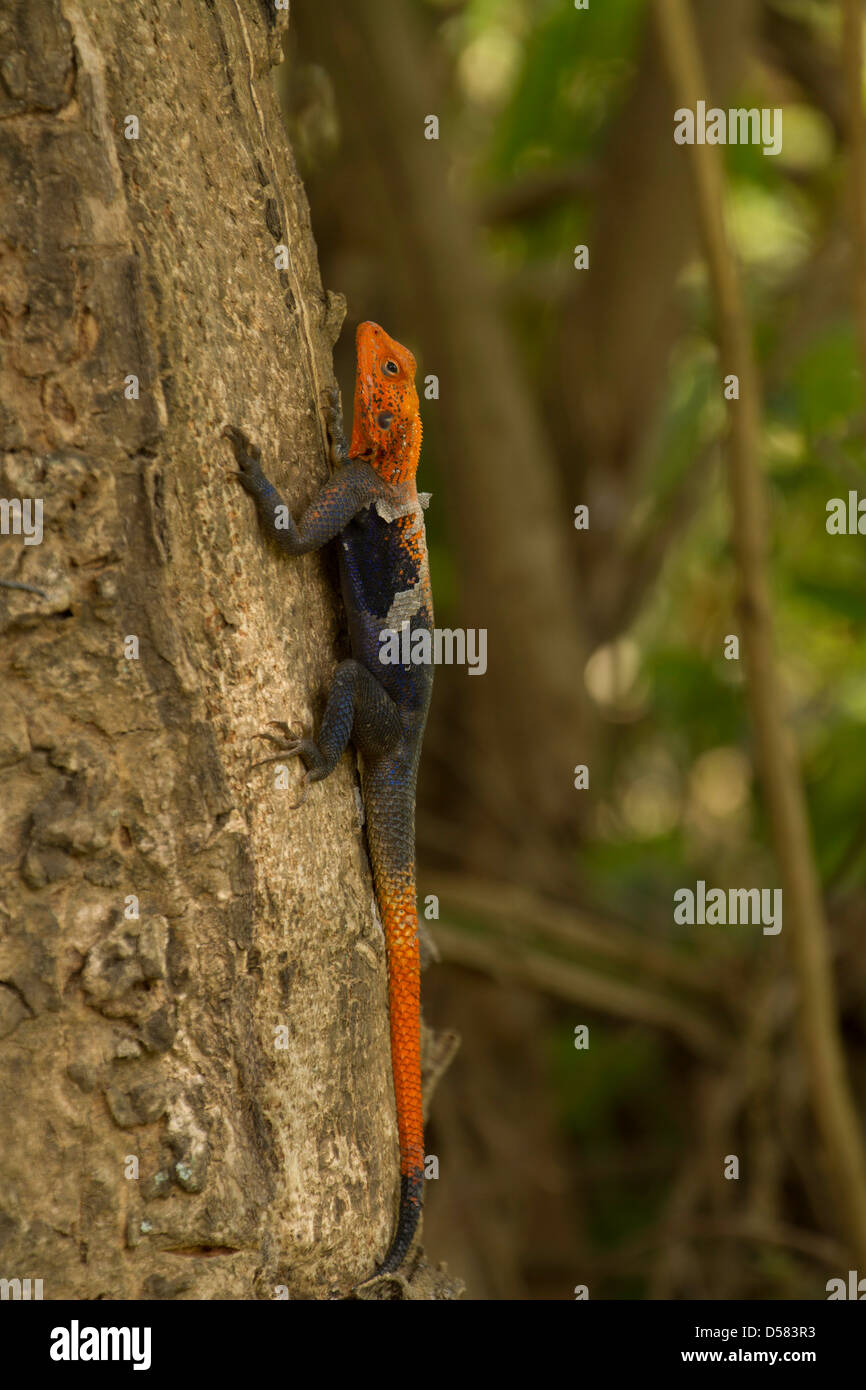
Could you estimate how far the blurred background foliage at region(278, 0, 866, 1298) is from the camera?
526 centimetres

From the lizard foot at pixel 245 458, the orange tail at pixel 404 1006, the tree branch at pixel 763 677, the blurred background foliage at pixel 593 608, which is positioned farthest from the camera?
the blurred background foliage at pixel 593 608

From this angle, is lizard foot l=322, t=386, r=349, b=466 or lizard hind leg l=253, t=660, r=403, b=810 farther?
lizard foot l=322, t=386, r=349, b=466

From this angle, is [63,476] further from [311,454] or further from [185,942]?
[185,942]

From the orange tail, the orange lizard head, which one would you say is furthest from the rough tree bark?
the orange lizard head

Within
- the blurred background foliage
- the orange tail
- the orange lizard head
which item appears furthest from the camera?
the blurred background foliage

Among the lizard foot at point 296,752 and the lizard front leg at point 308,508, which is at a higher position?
the lizard front leg at point 308,508

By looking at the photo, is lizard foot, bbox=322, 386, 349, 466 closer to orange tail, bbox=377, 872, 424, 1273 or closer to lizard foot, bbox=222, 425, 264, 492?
lizard foot, bbox=222, 425, 264, 492

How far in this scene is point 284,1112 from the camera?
228 cm

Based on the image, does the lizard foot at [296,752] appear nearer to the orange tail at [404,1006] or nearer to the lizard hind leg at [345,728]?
the lizard hind leg at [345,728]

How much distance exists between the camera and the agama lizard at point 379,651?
247 centimetres

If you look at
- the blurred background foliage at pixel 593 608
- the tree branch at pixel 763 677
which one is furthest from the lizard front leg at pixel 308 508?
the blurred background foliage at pixel 593 608

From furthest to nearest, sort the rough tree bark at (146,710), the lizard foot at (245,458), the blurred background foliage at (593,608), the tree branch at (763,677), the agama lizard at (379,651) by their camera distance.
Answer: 1. the blurred background foliage at (593,608)
2. the tree branch at (763,677)
3. the agama lizard at (379,651)
4. the lizard foot at (245,458)
5. the rough tree bark at (146,710)

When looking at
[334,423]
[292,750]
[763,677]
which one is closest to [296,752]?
[292,750]

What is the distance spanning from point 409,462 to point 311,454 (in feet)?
2.01
